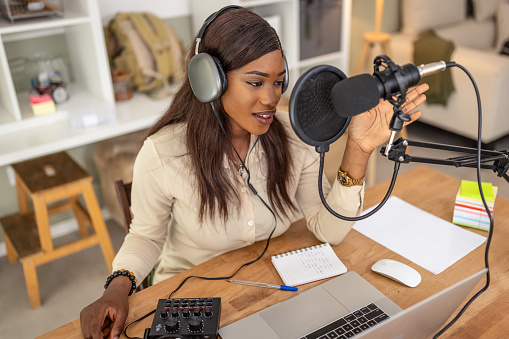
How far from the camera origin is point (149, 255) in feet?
3.99

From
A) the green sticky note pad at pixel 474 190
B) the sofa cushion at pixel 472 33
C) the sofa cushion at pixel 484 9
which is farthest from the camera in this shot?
the sofa cushion at pixel 484 9

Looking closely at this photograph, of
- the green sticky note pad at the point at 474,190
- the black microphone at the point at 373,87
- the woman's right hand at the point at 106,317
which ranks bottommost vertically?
the woman's right hand at the point at 106,317

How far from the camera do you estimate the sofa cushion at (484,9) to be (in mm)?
3627

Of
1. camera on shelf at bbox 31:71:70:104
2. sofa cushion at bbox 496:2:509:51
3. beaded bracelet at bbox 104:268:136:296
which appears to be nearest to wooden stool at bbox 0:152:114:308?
camera on shelf at bbox 31:71:70:104

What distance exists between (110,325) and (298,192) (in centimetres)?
62

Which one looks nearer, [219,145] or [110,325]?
[110,325]

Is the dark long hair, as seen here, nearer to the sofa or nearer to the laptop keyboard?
the laptop keyboard

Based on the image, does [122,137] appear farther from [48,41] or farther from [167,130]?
[167,130]

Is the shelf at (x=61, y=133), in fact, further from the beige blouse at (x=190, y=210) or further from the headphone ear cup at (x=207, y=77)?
the headphone ear cup at (x=207, y=77)

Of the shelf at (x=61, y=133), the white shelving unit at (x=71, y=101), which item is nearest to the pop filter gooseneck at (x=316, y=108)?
the shelf at (x=61, y=133)

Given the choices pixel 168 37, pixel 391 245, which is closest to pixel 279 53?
pixel 391 245

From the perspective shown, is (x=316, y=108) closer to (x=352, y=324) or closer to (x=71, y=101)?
(x=352, y=324)

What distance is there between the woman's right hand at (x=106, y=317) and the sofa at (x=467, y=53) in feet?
8.87

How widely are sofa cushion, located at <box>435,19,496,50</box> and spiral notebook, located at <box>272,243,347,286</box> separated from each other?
2712mm
